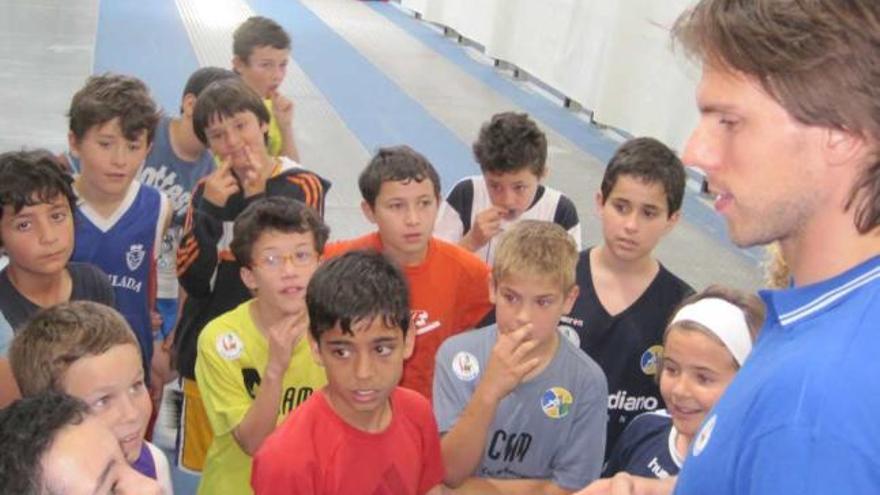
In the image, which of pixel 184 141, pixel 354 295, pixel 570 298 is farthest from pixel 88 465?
pixel 184 141

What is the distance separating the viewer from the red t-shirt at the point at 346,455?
9.25 ft

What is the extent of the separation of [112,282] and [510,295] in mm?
1907

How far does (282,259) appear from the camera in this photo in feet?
12.5

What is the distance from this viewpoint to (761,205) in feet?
5.67

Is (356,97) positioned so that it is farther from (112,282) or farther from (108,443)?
(108,443)

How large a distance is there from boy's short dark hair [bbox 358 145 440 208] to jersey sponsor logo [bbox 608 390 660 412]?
116 centimetres

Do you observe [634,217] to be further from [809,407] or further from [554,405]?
[809,407]

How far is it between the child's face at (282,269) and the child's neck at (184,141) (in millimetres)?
1557

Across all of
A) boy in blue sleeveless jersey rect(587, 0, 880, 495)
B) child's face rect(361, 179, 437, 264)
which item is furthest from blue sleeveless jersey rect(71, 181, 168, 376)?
boy in blue sleeveless jersey rect(587, 0, 880, 495)

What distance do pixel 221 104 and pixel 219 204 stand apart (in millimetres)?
563

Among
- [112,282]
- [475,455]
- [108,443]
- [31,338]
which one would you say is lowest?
[112,282]

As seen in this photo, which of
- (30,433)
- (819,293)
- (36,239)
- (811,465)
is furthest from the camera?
(36,239)

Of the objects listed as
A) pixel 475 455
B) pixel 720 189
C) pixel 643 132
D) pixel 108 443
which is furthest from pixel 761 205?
pixel 643 132

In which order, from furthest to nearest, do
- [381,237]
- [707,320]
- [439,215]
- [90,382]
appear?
[439,215]
[381,237]
[707,320]
[90,382]
